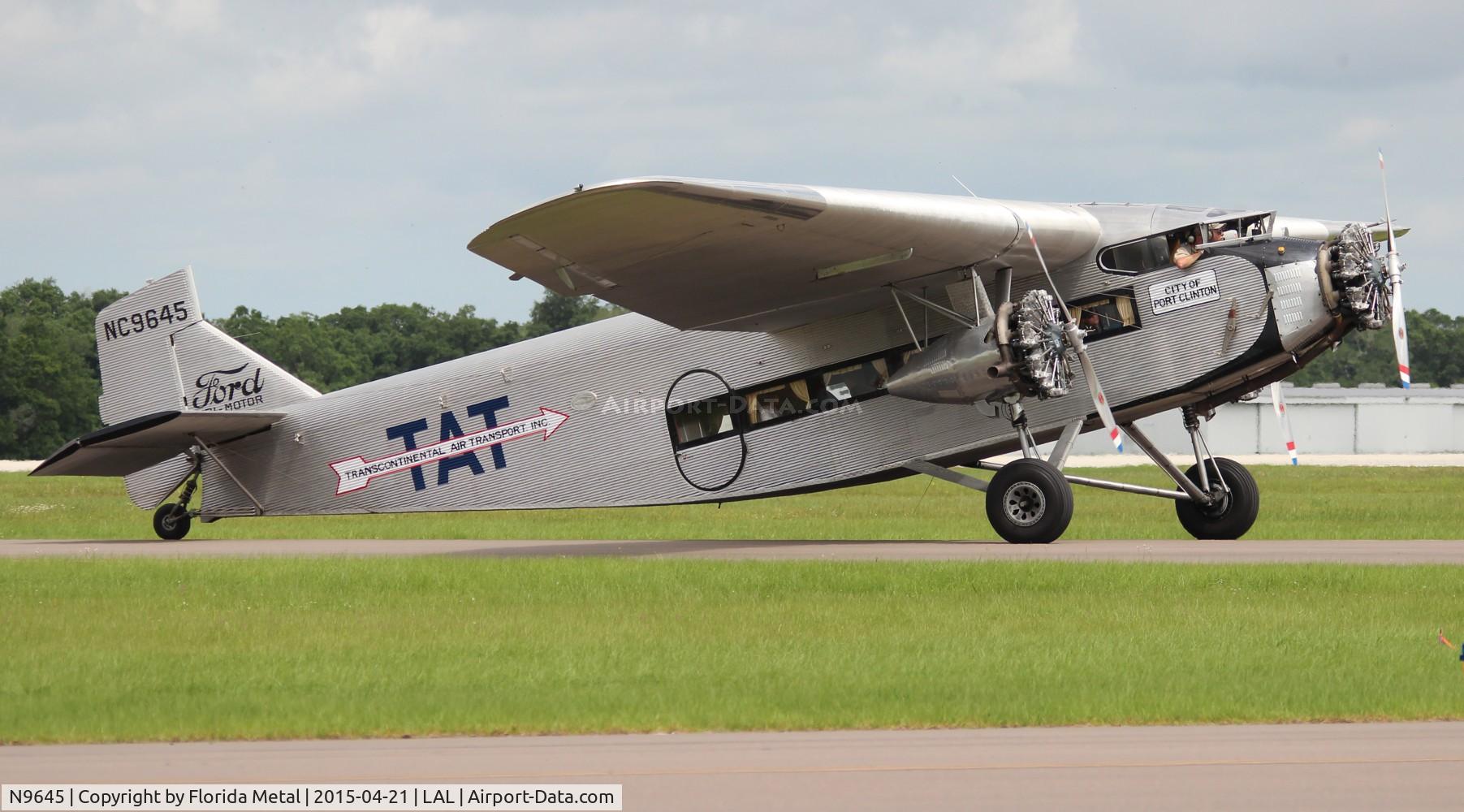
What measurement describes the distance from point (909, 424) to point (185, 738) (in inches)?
549

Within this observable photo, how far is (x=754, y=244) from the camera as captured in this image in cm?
1831

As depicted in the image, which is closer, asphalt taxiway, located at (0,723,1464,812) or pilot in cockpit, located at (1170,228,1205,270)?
asphalt taxiway, located at (0,723,1464,812)

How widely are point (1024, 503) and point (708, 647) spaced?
9155mm

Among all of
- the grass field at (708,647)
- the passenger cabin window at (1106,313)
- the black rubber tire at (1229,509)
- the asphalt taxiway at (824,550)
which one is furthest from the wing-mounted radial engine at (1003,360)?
the black rubber tire at (1229,509)

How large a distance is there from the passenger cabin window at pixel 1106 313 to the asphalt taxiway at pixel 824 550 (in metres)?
2.82

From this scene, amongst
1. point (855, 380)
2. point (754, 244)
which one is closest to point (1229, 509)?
point (855, 380)

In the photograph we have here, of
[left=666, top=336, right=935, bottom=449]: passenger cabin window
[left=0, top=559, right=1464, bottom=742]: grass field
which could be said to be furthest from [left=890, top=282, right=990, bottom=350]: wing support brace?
[left=0, top=559, right=1464, bottom=742]: grass field

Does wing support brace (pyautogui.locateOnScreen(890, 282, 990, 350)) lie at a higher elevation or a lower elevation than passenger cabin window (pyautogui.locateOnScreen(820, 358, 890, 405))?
higher

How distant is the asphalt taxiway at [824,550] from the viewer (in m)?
18.9

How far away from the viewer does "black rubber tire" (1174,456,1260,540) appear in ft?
73.7

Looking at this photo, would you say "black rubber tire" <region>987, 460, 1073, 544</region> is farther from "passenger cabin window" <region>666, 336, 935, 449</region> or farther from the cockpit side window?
the cockpit side window

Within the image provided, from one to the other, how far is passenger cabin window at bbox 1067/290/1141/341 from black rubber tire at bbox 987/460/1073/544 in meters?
1.91

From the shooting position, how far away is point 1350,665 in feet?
36.8

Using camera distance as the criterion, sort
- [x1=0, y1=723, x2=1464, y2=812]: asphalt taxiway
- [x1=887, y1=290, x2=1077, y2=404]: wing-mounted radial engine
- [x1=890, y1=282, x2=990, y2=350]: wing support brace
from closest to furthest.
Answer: [x1=0, y1=723, x2=1464, y2=812]: asphalt taxiway < [x1=887, y1=290, x2=1077, y2=404]: wing-mounted radial engine < [x1=890, y1=282, x2=990, y2=350]: wing support brace
